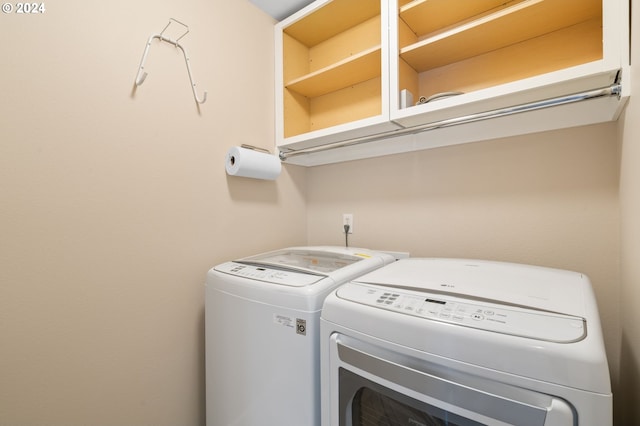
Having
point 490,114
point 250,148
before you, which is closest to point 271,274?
point 250,148

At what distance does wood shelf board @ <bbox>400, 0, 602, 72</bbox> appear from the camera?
997mm

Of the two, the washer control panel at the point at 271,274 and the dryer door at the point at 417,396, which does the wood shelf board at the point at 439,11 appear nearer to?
the washer control panel at the point at 271,274

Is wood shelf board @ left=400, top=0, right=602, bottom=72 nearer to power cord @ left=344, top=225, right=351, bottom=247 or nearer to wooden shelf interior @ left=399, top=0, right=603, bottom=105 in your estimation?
wooden shelf interior @ left=399, top=0, right=603, bottom=105

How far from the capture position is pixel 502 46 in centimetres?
123

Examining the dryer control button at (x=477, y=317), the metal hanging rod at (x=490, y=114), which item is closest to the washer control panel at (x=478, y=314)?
the dryer control button at (x=477, y=317)

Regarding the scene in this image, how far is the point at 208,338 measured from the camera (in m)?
1.19

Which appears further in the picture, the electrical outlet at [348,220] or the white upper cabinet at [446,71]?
the electrical outlet at [348,220]

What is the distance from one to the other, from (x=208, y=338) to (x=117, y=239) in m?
0.54

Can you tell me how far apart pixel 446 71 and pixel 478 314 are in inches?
48.0

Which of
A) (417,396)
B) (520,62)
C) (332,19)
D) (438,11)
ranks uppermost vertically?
(332,19)

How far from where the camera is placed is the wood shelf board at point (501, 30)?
3.27 feet

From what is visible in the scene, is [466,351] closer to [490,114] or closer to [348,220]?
[490,114]

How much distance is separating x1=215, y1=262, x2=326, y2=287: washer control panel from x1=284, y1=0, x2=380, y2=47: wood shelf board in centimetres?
139

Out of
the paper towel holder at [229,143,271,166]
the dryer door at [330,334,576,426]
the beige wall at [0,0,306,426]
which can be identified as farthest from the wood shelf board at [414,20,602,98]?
the dryer door at [330,334,576,426]
